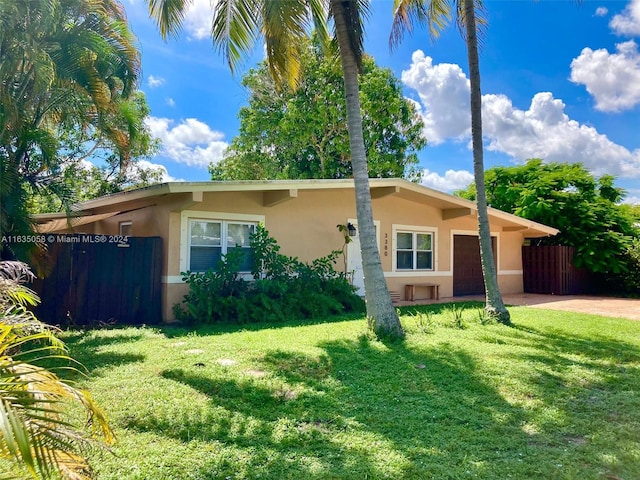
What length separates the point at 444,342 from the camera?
723cm

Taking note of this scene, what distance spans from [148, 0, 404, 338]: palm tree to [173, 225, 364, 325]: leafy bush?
9.56ft

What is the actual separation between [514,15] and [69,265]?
1298cm

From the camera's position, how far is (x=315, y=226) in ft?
40.5

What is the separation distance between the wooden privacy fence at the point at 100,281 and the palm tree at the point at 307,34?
4.63 metres

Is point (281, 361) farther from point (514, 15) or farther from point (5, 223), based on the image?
point (514, 15)

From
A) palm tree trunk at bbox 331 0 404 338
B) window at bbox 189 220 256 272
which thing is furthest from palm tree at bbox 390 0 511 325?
window at bbox 189 220 256 272

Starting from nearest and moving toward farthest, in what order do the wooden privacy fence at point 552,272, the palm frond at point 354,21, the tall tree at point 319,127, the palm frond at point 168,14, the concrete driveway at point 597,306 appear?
the palm frond at point 354,21 → the palm frond at point 168,14 → the concrete driveway at point 597,306 → the wooden privacy fence at point 552,272 → the tall tree at point 319,127

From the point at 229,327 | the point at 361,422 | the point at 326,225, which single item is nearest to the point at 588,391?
the point at 361,422

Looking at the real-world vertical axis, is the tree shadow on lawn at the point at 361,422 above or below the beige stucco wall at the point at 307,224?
below

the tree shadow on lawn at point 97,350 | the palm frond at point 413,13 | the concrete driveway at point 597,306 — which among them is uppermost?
the palm frond at point 413,13

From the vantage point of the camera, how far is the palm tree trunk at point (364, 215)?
7.53 metres

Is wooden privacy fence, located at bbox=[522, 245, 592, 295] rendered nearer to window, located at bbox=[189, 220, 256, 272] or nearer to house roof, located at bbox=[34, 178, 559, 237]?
house roof, located at bbox=[34, 178, 559, 237]

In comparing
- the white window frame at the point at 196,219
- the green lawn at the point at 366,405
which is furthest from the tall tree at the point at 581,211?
the white window frame at the point at 196,219

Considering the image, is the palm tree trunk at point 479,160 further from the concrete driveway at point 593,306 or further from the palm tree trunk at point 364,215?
the concrete driveway at point 593,306
